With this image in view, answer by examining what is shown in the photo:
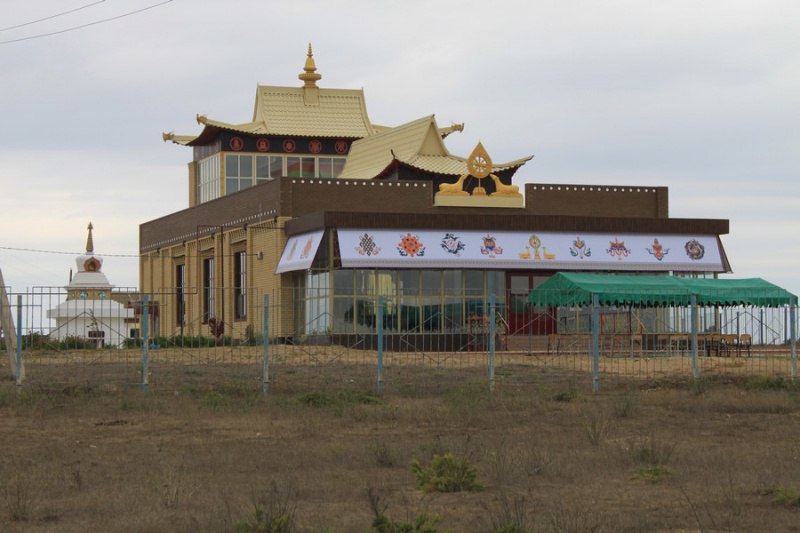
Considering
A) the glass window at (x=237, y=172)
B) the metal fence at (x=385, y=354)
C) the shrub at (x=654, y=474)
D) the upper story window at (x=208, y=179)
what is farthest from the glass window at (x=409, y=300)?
the shrub at (x=654, y=474)

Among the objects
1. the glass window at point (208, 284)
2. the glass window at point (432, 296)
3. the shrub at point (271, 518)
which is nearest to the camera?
the shrub at point (271, 518)

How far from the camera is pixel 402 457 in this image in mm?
15164

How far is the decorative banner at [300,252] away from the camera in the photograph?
4088cm

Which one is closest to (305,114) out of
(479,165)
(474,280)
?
(479,165)

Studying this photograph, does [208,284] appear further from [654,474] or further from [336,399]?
[654,474]

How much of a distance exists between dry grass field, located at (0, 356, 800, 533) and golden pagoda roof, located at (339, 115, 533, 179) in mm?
23519

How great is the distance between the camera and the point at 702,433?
59.2ft

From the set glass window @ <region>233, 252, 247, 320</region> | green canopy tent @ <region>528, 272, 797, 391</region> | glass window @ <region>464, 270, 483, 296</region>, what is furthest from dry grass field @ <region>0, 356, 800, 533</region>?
glass window @ <region>233, 252, 247, 320</region>

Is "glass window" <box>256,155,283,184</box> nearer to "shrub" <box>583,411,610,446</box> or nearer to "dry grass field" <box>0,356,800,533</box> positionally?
"dry grass field" <box>0,356,800,533</box>

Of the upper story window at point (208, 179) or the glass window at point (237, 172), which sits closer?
the glass window at point (237, 172)

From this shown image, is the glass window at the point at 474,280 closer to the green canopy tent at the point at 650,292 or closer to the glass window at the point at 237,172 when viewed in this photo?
the green canopy tent at the point at 650,292

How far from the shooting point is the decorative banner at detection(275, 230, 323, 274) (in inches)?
1609

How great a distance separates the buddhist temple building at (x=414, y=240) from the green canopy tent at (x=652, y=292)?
190cm

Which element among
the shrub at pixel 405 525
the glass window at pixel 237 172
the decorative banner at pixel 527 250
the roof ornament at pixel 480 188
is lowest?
the shrub at pixel 405 525
